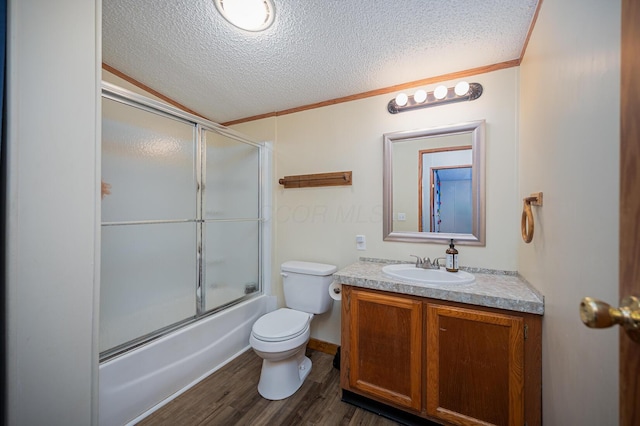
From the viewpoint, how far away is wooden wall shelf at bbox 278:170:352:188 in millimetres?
2012

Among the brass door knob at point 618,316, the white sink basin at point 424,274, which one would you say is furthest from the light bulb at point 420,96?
the brass door knob at point 618,316

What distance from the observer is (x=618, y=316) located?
39cm

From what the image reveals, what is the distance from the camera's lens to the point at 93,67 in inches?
32.9

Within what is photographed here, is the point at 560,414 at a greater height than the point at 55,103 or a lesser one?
lesser

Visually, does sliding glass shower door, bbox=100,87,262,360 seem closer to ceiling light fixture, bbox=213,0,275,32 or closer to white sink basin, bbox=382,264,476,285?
ceiling light fixture, bbox=213,0,275,32

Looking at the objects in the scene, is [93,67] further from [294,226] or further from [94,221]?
[294,226]

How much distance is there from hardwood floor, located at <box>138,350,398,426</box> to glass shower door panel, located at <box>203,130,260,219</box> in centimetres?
127

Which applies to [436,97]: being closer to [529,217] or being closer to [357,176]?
[357,176]

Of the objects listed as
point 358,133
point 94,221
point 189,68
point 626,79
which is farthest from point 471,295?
point 189,68

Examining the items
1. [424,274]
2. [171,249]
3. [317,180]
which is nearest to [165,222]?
[171,249]

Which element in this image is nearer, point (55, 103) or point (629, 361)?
point (629, 361)

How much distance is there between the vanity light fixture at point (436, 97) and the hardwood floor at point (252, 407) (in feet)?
6.81

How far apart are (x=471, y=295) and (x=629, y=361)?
83 cm

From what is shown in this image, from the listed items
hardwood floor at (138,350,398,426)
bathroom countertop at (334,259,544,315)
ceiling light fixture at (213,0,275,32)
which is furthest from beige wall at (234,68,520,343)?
ceiling light fixture at (213,0,275,32)
